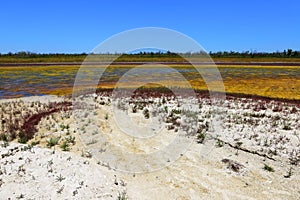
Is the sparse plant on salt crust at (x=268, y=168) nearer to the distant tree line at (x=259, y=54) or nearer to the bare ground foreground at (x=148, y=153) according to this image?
the bare ground foreground at (x=148, y=153)

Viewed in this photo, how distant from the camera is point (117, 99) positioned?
55.6ft

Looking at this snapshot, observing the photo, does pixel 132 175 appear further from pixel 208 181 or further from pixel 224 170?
pixel 224 170

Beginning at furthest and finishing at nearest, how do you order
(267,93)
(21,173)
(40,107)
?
1. (267,93)
2. (40,107)
3. (21,173)

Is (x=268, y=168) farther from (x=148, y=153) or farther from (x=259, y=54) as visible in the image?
(x=259, y=54)

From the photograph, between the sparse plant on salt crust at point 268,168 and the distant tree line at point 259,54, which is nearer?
the sparse plant on salt crust at point 268,168

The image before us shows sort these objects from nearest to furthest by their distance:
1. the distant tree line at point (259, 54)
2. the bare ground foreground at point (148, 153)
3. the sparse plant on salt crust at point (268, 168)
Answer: the bare ground foreground at point (148, 153), the sparse plant on salt crust at point (268, 168), the distant tree line at point (259, 54)

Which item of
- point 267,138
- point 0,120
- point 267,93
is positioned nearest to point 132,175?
point 267,138

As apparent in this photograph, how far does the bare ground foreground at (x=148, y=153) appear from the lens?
697 centimetres

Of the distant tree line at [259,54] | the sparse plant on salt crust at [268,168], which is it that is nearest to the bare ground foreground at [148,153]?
the sparse plant on salt crust at [268,168]

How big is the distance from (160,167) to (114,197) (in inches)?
75.6

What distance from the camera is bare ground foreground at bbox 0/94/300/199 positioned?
6973 mm

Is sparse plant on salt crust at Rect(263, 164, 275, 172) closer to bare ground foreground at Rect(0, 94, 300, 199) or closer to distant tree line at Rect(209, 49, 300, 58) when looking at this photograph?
bare ground foreground at Rect(0, 94, 300, 199)

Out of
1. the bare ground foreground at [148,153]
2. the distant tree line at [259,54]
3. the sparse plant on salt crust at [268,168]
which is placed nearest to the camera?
the bare ground foreground at [148,153]

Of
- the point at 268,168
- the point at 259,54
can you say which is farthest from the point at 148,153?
the point at 259,54
